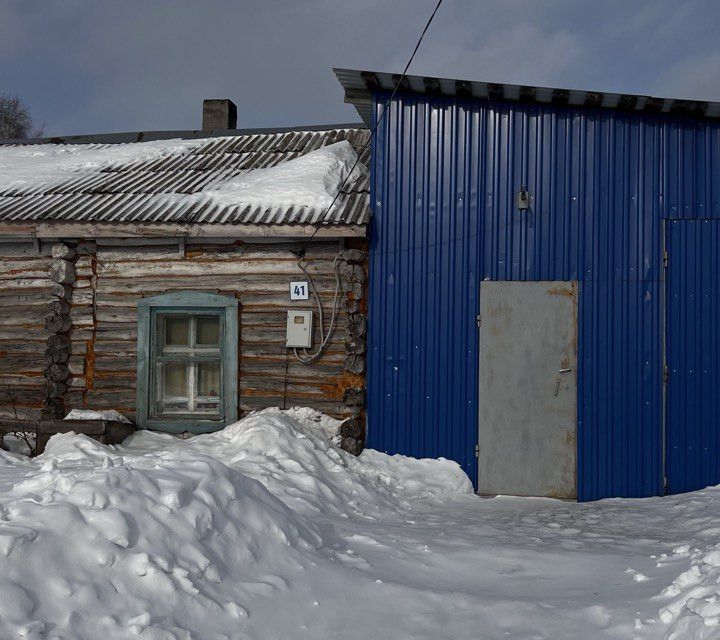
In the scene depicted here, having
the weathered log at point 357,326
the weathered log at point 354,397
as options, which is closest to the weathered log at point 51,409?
the weathered log at point 354,397

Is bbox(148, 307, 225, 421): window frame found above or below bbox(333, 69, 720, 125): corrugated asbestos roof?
below

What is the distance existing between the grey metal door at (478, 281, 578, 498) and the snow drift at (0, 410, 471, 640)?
7.61ft

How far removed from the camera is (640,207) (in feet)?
25.9

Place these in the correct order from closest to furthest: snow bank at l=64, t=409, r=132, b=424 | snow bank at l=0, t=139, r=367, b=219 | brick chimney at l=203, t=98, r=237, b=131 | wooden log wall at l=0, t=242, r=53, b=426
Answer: snow bank at l=64, t=409, r=132, b=424, snow bank at l=0, t=139, r=367, b=219, wooden log wall at l=0, t=242, r=53, b=426, brick chimney at l=203, t=98, r=237, b=131

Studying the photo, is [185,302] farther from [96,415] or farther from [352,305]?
[352,305]

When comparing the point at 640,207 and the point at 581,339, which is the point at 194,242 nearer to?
the point at 581,339

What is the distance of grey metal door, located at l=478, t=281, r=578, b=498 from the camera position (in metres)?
7.80

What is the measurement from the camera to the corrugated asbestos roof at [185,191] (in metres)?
7.99

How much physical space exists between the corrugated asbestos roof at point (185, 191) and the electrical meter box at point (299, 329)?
1065mm

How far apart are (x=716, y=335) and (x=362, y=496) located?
14.0 feet

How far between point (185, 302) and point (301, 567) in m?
4.42

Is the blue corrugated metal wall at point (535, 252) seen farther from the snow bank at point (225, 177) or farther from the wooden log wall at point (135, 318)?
the snow bank at point (225, 177)

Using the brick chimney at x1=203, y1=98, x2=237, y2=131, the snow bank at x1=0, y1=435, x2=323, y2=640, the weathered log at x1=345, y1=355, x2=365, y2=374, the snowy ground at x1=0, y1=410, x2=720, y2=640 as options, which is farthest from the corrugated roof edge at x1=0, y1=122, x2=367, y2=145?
the snow bank at x1=0, y1=435, x2=323, y2=640

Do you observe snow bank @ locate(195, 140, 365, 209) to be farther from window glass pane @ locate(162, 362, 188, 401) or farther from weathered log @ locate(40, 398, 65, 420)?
weathered log @ locate(40, 398, 65, 420)
